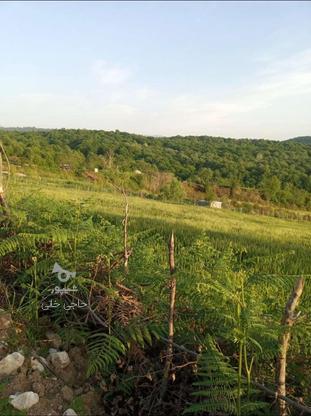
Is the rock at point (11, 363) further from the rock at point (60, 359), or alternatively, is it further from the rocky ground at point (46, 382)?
the rock at point (60, 359)

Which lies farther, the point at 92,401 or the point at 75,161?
the point at 75,161

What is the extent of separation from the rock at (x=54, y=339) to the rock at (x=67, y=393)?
0.56m

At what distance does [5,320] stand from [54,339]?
430mm

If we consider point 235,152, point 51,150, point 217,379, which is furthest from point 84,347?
point 235,152

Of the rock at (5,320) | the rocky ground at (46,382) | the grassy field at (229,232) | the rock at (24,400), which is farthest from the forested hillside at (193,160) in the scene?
the rock at (24,400)

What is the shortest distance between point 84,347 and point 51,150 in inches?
2559

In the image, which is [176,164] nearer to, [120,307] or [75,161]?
[75,161]

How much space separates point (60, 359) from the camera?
290 centimetres

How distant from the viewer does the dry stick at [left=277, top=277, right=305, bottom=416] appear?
2158 mm

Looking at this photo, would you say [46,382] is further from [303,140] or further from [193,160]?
[303,140]

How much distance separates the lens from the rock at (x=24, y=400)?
245 cm

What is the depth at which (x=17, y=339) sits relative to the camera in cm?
310

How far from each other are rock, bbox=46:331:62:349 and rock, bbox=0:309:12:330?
1.01ft

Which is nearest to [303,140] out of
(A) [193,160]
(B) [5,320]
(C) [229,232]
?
(A) [193,160]
